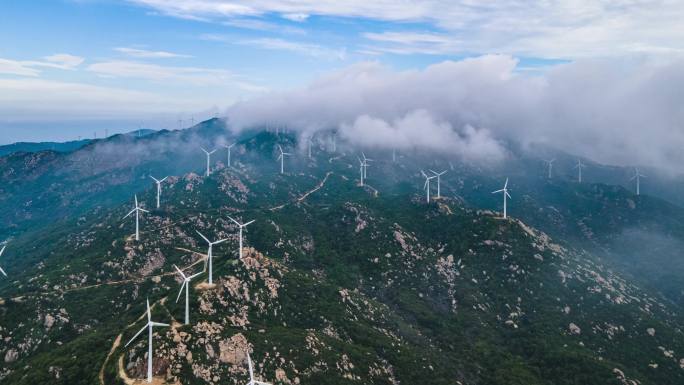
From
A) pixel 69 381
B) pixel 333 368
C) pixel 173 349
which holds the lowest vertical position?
pixel 333 368

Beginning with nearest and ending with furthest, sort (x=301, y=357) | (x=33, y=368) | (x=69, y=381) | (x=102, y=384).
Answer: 1. (x=102, y=384)
2. (x=69, y=381)
3. (x=33, y=368)
4. (x=301, y=357)

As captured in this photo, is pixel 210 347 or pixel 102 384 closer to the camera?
pixel 102 384

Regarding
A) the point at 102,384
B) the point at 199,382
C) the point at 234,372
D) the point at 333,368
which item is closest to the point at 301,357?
the point at 333,368

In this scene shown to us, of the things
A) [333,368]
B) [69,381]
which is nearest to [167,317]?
[69,381]

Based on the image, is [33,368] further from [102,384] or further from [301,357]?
[301,357]

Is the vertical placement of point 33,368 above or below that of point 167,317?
below

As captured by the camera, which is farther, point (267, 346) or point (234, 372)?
point (267, 346)

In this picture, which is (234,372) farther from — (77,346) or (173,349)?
(77,346)

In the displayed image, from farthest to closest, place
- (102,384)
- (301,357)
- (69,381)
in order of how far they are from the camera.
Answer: (301,357) < (69,381) < (102,384)

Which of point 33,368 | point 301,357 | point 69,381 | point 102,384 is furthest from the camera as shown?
point 301,357
